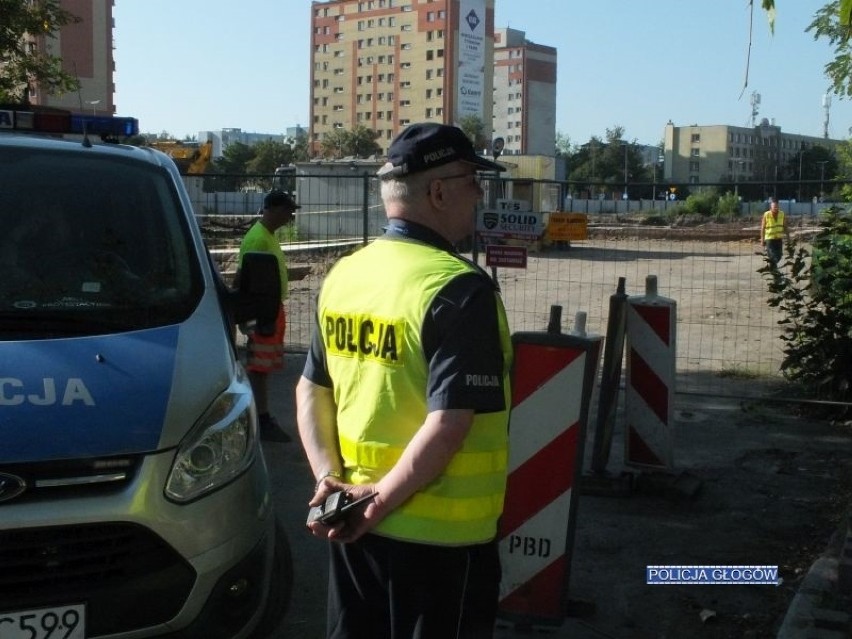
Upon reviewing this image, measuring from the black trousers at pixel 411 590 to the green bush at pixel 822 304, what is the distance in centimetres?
696

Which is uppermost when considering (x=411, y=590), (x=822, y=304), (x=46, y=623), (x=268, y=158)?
(x=268, y=158)

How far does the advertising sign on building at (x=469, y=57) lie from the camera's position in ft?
456

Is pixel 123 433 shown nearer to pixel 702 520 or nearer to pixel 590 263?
pixel 702 520

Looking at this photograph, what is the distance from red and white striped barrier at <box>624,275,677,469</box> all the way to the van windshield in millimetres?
3191

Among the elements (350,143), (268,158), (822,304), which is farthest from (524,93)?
(822,304)

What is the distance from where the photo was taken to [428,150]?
265cm

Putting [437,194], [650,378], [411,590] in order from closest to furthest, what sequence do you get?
[411,590] → [437,194] → [650,378]

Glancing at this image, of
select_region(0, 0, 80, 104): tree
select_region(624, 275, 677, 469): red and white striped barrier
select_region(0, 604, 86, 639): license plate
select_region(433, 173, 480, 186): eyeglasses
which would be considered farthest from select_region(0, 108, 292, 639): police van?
select_region(0, 0, 80, 104): tree

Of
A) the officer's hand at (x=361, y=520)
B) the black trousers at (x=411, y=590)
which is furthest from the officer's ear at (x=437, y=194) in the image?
the black trousers at (x=411, y=590)

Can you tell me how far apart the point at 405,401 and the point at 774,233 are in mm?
10586

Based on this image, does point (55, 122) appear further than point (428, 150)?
Yes

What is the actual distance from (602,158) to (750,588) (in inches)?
4405

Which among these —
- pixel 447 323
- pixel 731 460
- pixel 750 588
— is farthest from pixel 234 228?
pixel 447 323

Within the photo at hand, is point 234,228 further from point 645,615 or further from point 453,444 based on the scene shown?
point 453,444
